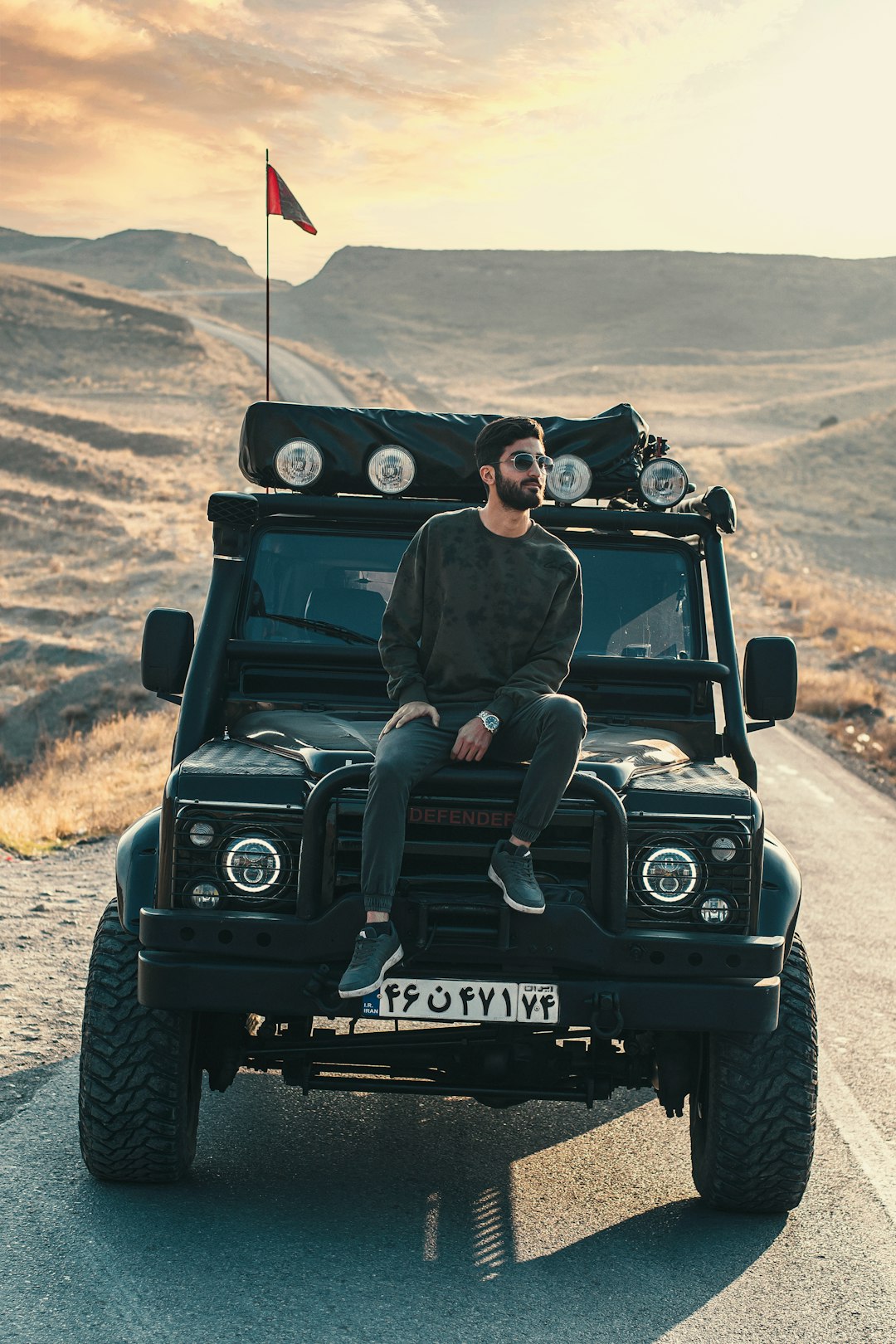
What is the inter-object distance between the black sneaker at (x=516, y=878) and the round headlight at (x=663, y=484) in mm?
2277

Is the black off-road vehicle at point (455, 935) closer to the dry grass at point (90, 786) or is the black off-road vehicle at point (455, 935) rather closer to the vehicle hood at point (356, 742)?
the vehicle hood at point (356, 742)

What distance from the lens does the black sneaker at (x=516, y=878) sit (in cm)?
403

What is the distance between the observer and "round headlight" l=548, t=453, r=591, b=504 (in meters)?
5.93

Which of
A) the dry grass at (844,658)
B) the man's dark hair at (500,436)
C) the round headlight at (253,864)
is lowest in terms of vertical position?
the dry grass at (844,658)

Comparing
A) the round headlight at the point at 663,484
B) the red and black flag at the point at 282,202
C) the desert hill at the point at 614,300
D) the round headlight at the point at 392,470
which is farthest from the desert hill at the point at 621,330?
the round headlight at the point at 392,470

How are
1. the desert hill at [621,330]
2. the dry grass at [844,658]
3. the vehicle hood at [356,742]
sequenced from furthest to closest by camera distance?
the desert hill at [621,330] < the dry grass at [844,658] < the vehicle hood at [356,742]

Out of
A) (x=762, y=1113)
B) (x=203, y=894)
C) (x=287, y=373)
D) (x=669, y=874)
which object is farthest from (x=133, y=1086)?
(x=287, y=373)

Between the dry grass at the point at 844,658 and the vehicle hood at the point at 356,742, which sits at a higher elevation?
the vehicle hood at the point at 356,742

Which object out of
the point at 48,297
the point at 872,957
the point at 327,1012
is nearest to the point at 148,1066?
the point at 327,1012

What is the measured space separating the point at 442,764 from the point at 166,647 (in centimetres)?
153

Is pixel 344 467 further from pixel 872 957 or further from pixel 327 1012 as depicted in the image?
pixel 872 957

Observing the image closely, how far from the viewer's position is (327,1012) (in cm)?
410

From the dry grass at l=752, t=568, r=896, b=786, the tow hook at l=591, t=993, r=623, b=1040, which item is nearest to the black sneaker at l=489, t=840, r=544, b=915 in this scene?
the tow hook at l=591, t=993, r=623, b=1040

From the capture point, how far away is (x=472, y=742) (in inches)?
167
